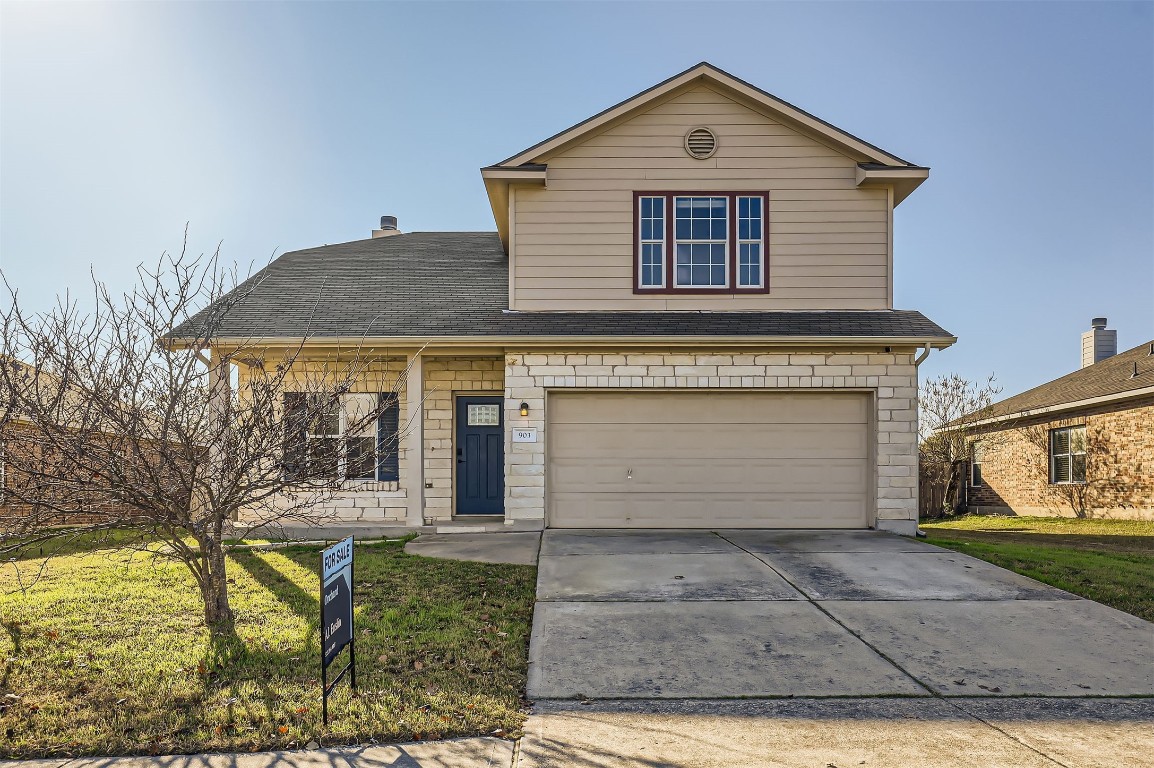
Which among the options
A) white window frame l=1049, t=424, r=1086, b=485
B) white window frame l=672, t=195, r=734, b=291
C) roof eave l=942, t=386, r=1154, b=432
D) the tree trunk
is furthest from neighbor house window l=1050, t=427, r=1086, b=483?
the tree trunk

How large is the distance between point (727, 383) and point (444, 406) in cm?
464

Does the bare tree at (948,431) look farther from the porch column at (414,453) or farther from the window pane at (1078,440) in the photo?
the porch column at (414,453)

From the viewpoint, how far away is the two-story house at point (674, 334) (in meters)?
11.5

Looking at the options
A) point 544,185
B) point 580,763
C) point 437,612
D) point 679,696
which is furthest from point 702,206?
point 580,763

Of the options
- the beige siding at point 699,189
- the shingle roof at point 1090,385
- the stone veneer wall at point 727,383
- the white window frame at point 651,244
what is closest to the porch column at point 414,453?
the stone veneer wall at point 727,383

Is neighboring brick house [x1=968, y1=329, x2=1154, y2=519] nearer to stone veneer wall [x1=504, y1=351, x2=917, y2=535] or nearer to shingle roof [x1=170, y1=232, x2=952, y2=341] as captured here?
stone veneer wall [x1=504, y1=351, x2=917, y2=535]

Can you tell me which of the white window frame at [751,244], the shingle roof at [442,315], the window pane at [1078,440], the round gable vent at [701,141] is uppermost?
the round gable vent at [701,141]

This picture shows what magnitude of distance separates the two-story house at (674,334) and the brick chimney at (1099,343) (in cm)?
1593

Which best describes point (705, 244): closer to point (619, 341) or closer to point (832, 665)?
A: point (619, 341)

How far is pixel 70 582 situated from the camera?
8.23 meters

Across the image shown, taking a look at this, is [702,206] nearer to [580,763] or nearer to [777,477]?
[777,477]

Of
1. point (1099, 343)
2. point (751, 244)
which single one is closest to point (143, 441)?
point (751, 244)

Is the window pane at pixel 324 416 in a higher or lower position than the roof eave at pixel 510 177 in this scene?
lower

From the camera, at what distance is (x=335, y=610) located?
15.2 feet
